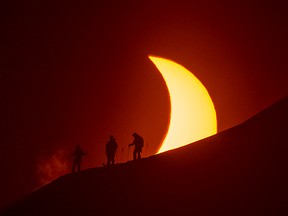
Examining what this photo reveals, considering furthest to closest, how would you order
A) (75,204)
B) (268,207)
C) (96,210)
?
(75,204) < (96,210) < (268,207)

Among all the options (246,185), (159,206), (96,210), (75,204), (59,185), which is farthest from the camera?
(59,185)

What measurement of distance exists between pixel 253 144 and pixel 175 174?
4.31 metres

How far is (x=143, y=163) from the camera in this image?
22.4 metres

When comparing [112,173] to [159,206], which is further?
[112,173]

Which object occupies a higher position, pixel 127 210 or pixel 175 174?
pixel 175 174

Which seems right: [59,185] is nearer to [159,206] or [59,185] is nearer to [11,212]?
[11,212]

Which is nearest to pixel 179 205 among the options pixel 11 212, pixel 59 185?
pixel 59 185

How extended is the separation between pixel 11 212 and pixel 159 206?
1095cm

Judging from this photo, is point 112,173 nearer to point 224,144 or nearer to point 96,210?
point 96,210

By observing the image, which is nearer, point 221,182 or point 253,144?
point 221,182

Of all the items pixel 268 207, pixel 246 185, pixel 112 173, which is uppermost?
pixel 112 173

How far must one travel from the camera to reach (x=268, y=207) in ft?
48.2

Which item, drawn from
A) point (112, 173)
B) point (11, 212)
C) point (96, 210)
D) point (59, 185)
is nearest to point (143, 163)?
point (112, 173)

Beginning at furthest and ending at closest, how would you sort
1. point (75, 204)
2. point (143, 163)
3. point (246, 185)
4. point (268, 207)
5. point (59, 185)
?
point (59, 185)
point (143, 163)
point (75, 204)
point (246, 185)
point (268, 207)
